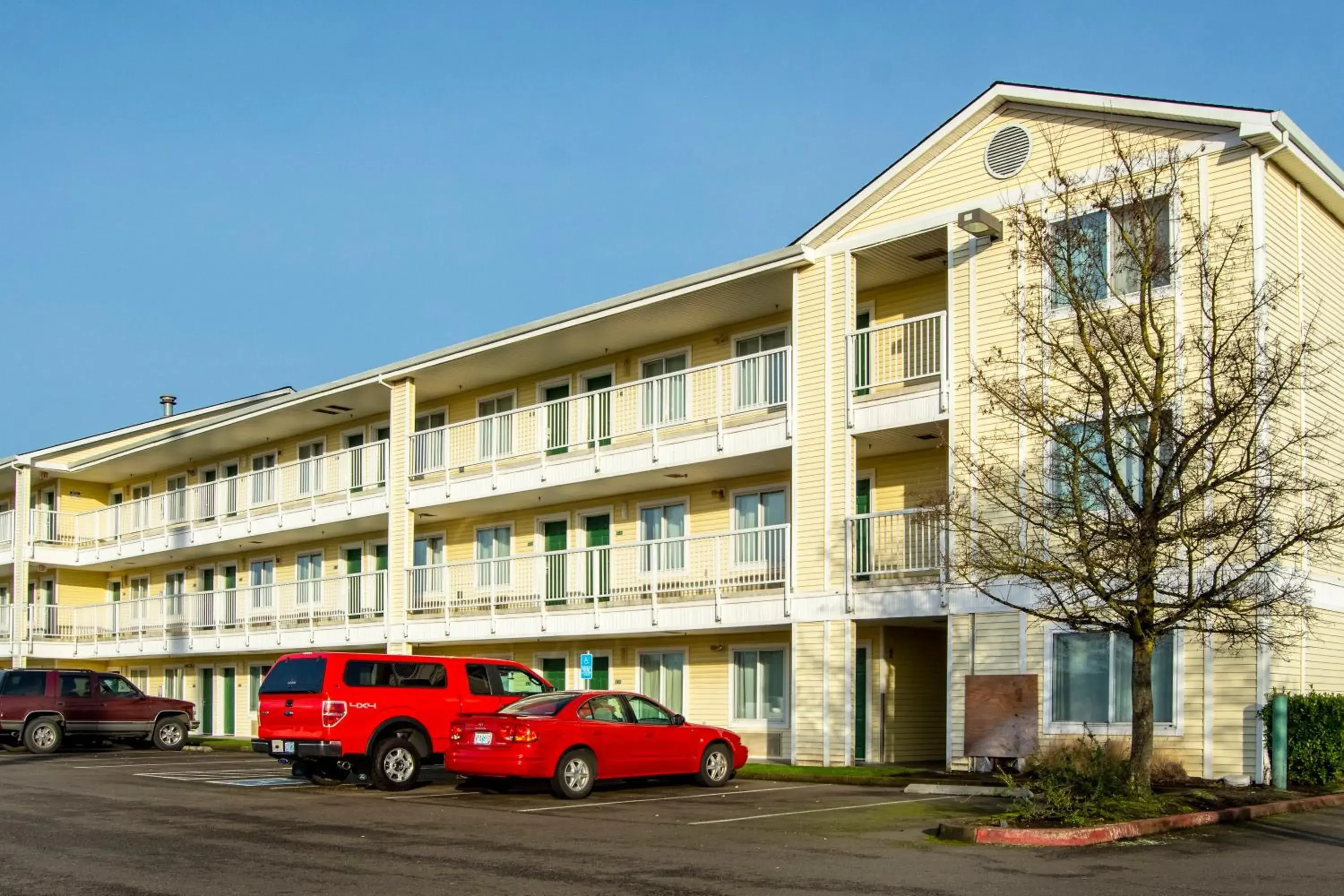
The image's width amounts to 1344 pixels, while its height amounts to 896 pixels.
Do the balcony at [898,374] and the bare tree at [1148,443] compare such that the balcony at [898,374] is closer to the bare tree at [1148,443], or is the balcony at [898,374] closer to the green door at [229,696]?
the bare tree at [1148,443]

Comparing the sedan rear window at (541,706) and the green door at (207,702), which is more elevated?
the sedan rear window at (541,706)

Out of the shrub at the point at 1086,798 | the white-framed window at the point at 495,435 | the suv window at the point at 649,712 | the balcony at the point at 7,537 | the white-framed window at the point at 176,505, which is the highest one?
the white-framed window at the point at 495,435

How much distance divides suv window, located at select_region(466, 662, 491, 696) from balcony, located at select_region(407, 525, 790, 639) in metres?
5.03

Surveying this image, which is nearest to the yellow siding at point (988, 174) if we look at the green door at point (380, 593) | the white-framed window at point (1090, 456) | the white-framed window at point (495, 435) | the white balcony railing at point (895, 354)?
the white balcony railing at point (895, 354)

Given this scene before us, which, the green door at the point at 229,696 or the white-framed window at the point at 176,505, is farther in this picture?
the green door at the point at 229,696

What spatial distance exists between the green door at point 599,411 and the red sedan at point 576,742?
29.6 feet

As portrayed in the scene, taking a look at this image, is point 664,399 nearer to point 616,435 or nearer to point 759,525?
point 616,435

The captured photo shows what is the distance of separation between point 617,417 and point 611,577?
3.17 meters

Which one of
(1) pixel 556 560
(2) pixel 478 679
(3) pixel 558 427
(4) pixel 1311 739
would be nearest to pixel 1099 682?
(4) pixel 1311 739

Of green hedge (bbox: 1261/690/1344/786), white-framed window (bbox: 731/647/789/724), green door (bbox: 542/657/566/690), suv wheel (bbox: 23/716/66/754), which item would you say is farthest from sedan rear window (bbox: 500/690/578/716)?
suv wheel (bbox: 23/716/66/754)

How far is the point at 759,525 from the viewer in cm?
2745

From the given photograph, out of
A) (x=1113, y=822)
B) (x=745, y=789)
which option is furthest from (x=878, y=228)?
(x=1113, y=822)

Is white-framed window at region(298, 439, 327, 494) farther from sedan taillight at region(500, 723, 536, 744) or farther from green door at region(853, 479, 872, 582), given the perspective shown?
sedan taillight at region(500, 723, 536, 744)

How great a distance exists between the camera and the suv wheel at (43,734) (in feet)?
104
